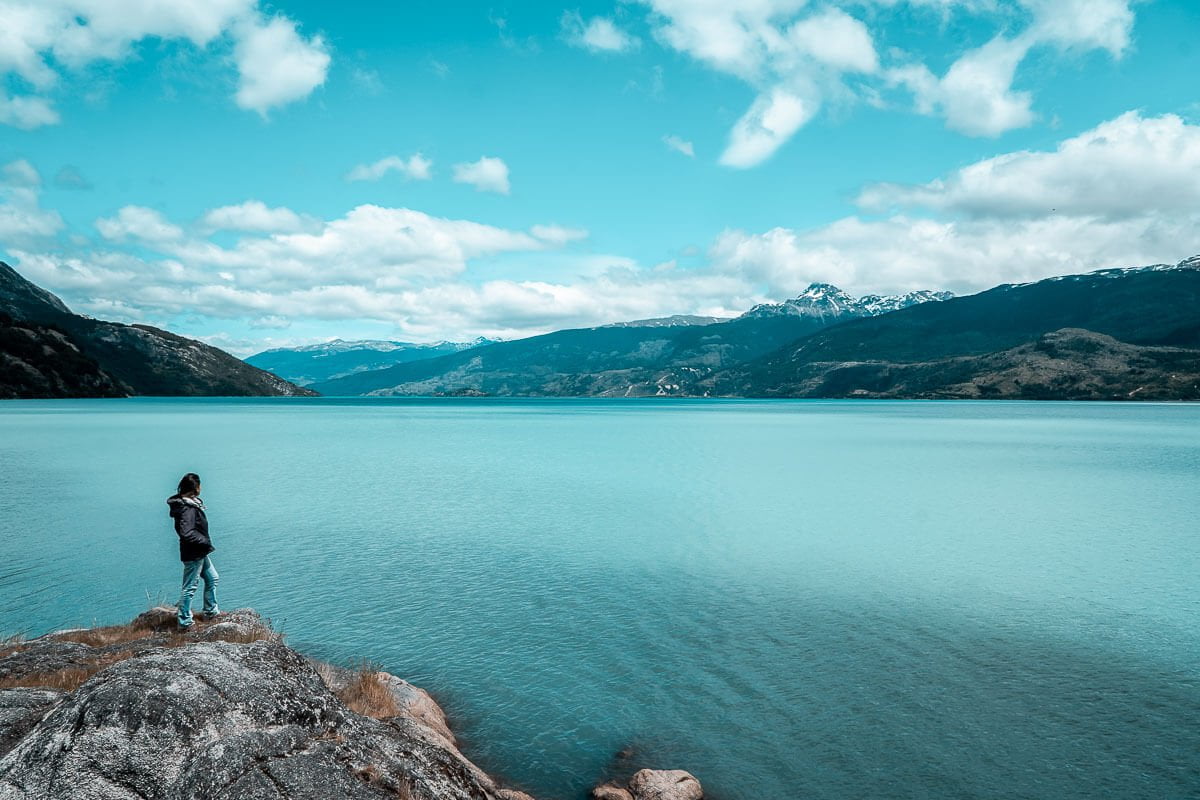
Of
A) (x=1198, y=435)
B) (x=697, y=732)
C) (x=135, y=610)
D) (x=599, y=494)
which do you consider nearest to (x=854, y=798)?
(x=697, y=732)

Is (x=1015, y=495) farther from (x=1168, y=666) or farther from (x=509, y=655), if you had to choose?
(x=509, y=655)

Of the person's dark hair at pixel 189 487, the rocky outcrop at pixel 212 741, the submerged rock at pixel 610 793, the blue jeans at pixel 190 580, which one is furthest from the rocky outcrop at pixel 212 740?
the person's dark hair at pixel 189 487

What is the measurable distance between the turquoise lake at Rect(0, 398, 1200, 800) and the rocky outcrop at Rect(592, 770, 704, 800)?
31.0 inches

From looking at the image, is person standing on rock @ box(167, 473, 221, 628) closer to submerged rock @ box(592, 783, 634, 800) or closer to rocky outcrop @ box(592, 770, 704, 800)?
submerged rock @ box(592, 783, 634, 800)

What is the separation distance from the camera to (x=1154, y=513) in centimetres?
4584

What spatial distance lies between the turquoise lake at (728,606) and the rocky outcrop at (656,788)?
787mm

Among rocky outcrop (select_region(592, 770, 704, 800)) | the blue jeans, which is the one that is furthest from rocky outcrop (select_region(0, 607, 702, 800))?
the blue jeans

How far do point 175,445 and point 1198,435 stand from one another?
154649 millimetres

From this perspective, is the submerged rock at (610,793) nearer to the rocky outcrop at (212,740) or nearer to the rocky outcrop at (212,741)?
the rocky outcrop at (212,740)

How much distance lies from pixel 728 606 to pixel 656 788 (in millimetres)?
13211

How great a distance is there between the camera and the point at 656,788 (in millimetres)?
13672

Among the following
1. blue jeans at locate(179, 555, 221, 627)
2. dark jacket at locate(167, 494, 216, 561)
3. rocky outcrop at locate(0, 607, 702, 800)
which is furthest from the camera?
blue jeans at locate(179, 555, 221, 627)

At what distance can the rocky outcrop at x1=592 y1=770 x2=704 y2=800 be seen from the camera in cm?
1359

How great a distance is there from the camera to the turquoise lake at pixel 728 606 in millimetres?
15773
